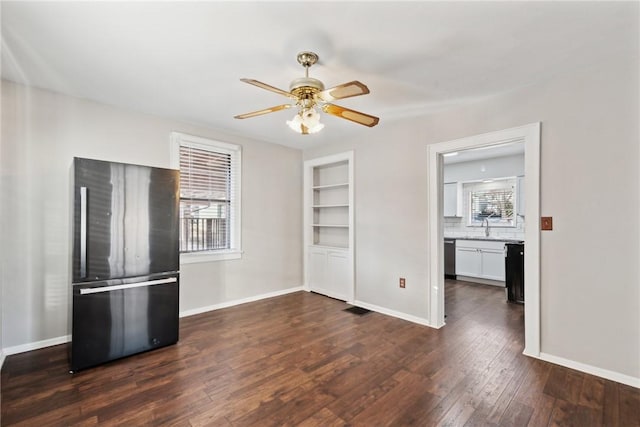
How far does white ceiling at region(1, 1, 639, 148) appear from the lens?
5.79 ft

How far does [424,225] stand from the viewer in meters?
3.51

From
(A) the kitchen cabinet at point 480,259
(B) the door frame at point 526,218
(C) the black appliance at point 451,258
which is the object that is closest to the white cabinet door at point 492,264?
(A) the kitchen cabinet at point 480,259

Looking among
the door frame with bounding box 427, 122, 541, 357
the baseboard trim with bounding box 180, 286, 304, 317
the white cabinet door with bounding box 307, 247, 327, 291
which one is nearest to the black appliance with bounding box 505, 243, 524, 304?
the door frame with bounding box 427, 122, 541, 357

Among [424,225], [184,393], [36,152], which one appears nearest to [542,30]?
[424,225]

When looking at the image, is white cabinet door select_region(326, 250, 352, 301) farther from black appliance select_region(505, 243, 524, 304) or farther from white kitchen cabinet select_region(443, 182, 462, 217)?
white kitchen cabinet select_region(443, 182, 462, 217)

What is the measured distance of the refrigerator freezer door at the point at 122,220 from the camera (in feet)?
8.05

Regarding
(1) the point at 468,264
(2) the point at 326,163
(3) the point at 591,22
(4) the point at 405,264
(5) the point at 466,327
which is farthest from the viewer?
(1) the point at 468,264

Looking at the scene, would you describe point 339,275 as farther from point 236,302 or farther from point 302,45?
point 302,45

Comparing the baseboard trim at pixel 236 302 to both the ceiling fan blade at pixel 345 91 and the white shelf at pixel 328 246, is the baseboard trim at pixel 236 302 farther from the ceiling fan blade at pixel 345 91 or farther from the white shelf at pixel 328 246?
the ceiling fan blade at pixel 345 91

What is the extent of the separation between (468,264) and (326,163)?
11.3ft

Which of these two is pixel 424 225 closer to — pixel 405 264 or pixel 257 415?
pixel 405 264

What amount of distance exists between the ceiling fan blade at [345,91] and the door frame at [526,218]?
6.01ft

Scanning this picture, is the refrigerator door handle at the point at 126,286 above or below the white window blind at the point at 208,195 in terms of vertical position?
below

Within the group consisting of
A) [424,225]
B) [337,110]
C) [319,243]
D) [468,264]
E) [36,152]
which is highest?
[337,110]
